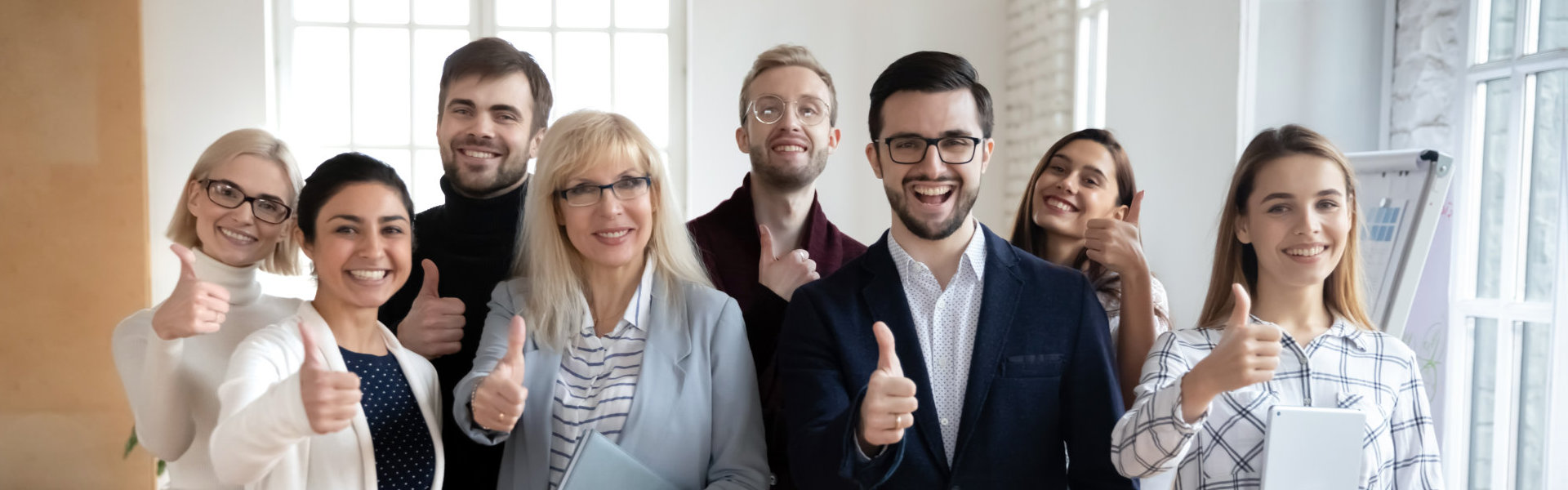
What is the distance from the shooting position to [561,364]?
1.96 meters

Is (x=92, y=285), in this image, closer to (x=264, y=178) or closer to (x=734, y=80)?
(x=734, y=80)

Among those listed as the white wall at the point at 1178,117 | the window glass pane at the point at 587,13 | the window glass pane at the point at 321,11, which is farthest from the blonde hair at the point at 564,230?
the window glass pane at the point at 321,11

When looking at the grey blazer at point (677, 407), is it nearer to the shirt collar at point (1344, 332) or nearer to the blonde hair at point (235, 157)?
the blonde hair at point (235, 157)

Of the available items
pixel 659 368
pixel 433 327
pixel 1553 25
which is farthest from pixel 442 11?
pixel 1553 25

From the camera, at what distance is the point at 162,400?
5.85ft

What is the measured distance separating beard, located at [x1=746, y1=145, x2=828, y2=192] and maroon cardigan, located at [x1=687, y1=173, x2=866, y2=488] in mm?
92

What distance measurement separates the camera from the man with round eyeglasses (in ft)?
8.25

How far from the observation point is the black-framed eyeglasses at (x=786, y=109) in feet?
8.38

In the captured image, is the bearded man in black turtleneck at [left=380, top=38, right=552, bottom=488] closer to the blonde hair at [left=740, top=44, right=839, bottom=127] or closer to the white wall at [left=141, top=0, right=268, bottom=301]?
the blonde hair at [left=740, top=44, right=839, bottom=127]

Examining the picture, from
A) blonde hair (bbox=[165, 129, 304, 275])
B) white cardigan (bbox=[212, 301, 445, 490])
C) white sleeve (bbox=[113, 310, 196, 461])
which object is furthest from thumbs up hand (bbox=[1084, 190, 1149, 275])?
white sleeve (bbox=[113, 310, 196, 461])

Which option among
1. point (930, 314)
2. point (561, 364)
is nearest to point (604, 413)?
point (561, 364)

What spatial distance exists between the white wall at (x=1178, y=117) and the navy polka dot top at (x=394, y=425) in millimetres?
2840

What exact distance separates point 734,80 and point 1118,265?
143 inches

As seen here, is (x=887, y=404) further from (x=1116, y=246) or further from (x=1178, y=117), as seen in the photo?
(x=1178, y=117)
